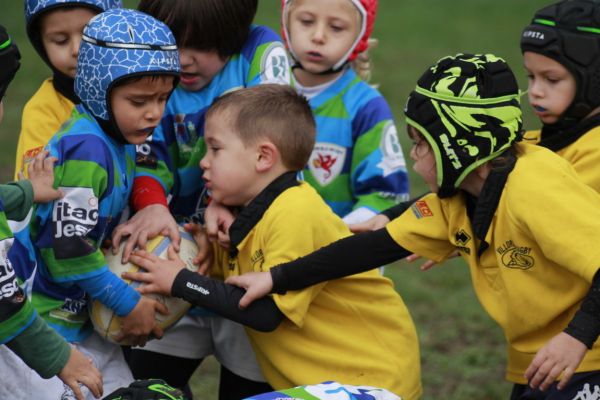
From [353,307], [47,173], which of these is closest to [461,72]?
[353,307]

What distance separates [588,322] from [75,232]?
6.13 feet

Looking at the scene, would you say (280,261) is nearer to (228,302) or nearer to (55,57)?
(228,302)

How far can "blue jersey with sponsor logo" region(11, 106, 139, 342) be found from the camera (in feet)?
12.4

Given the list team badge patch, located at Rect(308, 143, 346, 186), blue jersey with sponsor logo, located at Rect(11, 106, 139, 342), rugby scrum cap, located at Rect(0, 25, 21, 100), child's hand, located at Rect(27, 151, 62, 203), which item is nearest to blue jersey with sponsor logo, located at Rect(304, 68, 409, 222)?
team badge patch, located at Rect(308, 143, 346, 186)

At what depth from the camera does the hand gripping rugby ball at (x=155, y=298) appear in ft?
13.3

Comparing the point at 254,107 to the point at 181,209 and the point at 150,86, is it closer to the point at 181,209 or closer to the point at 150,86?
the point at 150,86

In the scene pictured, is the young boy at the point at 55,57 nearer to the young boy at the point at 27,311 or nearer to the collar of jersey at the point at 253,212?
the young boy at the point at 27,311

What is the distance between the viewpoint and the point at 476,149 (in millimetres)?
3748

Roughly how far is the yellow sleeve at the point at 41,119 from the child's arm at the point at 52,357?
0.95 m

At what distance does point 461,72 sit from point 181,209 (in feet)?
5.30

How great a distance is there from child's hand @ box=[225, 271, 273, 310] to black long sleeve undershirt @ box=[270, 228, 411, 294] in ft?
0.09

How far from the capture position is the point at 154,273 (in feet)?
13.3

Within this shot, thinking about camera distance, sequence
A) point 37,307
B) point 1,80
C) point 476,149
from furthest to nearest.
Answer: point 37,307 → point 476,149 → point 1,80

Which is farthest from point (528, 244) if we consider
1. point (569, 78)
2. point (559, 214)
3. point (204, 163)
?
point (204, 163)
